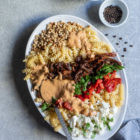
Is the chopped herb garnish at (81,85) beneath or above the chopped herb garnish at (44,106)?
above

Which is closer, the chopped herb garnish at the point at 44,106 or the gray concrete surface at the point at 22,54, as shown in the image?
the chopped herb garnish at the point at 44,106

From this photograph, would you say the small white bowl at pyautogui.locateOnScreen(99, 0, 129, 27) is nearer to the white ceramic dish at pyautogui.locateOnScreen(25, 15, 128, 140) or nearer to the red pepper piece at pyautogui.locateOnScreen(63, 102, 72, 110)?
the white ceramic dish at pyautogui.locateOnScreen(25, 15, 128, 140)

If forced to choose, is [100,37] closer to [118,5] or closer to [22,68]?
[118,5]

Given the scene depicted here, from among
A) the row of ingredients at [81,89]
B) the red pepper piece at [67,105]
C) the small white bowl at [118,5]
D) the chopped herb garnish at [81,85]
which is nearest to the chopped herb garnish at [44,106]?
the row of ingredients at [81,89]

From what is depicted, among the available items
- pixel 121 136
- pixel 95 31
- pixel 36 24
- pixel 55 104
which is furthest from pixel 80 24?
pixel 121 136

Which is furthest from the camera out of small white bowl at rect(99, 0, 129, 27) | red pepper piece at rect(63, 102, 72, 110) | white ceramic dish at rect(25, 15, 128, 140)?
small white bowl at rect(99, 0, 129, 27)

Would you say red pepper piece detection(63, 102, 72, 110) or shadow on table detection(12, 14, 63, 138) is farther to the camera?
shadow on table detection(12, 14, 63, 138)

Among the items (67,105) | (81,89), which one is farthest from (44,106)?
(81,89)

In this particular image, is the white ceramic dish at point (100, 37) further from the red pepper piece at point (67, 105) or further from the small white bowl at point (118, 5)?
the red pepper piece at point (67, 105)

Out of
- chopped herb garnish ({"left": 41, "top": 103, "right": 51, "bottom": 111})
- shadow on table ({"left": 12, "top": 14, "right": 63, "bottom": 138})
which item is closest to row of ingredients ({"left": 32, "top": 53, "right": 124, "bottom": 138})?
chopped herb garnish ({"left": 41, "top": 103, "right": 51, "bottom": 111})

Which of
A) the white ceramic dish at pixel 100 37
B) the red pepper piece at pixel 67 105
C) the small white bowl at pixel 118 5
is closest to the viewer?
the red pepper piece at pixel 67 105
